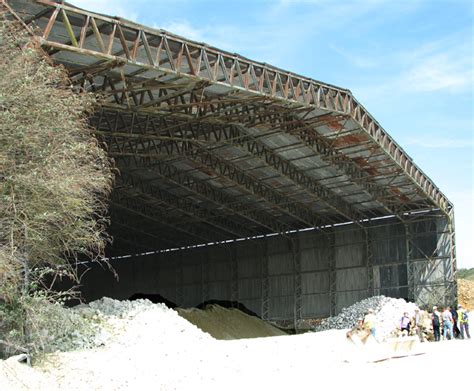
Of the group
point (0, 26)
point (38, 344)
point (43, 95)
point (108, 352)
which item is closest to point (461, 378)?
point (108, 352)

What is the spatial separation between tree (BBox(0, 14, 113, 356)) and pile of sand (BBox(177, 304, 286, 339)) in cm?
1747

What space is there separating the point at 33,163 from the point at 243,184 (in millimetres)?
21493

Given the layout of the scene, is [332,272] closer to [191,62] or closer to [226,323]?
[226,323]

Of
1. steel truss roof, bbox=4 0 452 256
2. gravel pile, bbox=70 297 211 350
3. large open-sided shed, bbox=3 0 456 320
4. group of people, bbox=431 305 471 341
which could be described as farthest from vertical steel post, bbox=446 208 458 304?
gravel pile, bbox=70 297 211 350

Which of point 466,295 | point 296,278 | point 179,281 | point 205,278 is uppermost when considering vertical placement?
point 205,278

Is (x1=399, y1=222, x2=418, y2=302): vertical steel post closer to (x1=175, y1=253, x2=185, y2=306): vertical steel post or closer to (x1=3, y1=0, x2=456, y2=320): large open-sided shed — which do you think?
(x1=3, y1=0, x2=456, y2=320): large open-sided shed

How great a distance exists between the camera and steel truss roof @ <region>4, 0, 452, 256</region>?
19.3 meters

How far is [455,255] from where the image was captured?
120ft

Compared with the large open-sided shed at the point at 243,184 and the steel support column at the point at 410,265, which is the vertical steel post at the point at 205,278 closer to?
the large open-sided shed at the point at 243,184

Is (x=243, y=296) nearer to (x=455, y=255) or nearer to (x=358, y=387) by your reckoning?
(x=455, y=255)

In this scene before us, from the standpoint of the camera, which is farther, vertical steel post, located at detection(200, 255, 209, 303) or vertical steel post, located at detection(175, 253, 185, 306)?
vertical steel post, located at detection(175, 253, 185, 306)

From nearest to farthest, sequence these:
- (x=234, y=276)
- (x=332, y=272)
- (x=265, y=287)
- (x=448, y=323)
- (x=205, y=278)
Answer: (x=448, y=323)
(x=332, y=272)
(x=265, y=287)
(x=234, y=276)
(x=205, y=278)

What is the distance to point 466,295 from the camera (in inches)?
1815

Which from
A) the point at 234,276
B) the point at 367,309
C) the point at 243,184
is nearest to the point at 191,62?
the point at 243,184
